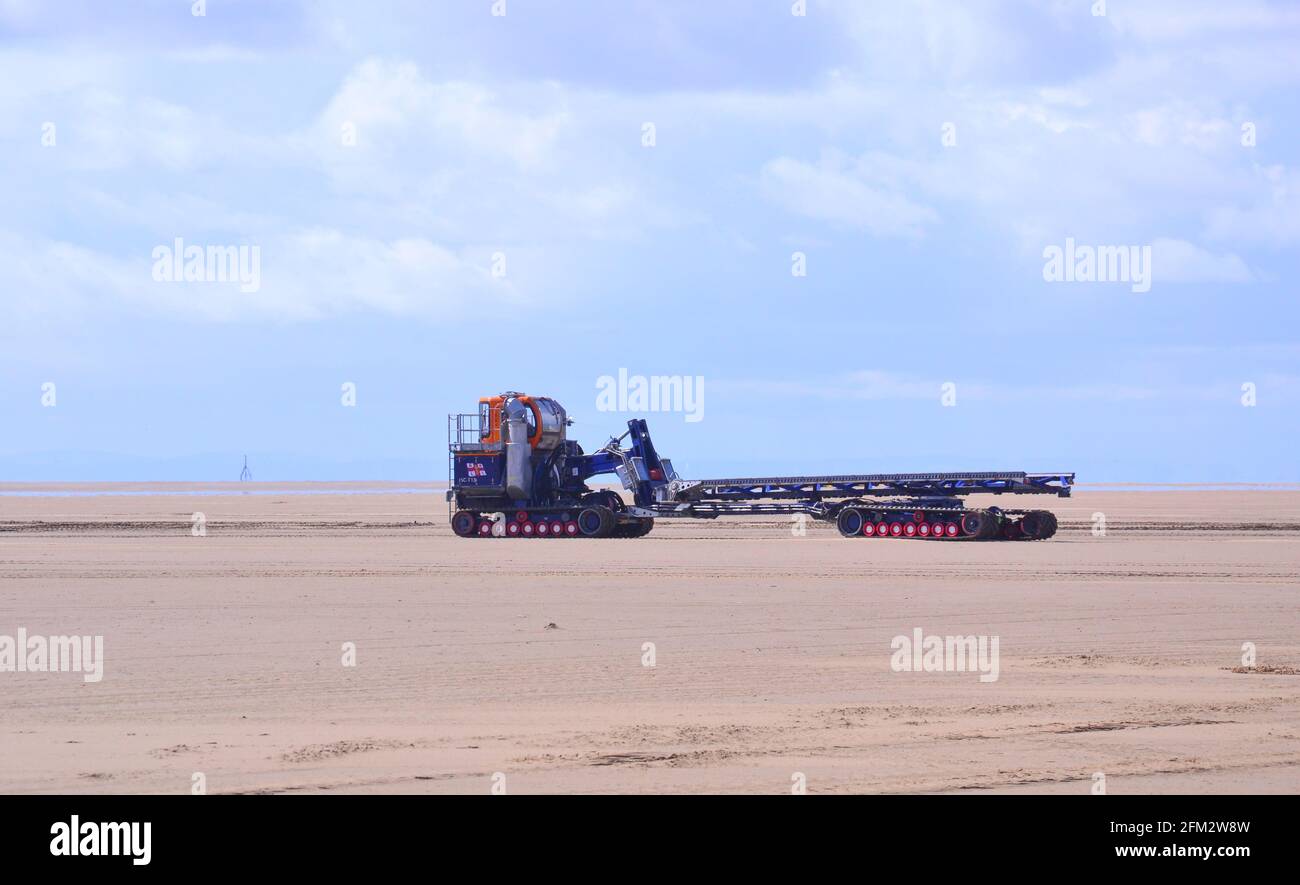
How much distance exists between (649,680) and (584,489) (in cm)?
2996

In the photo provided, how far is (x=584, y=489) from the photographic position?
146 feet

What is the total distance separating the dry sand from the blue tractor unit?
10.8 meters

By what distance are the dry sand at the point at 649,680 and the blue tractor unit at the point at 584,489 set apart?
10780 millimetres

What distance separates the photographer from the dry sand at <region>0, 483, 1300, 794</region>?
34.6 feet

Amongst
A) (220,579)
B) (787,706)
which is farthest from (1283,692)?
(220,579)

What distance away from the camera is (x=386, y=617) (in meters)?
20.2

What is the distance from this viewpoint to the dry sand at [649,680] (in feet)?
34.6
